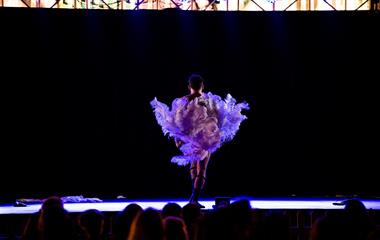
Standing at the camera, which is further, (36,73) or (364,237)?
(36,73)

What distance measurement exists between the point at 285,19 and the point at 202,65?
1.35 m

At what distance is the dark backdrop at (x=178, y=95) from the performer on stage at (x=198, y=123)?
1837 millimetres

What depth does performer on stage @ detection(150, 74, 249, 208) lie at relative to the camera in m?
7.98

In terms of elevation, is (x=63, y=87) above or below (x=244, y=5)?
below

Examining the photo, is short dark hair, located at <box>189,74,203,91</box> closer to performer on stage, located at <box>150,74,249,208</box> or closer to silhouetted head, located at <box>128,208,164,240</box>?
performer on stage, located at <box>150,74,249,208</box>

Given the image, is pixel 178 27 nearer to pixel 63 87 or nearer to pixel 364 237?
pixel 63 87

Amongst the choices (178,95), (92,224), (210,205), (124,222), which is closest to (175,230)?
(124,222)

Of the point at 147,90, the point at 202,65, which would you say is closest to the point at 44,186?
the point at 147,90

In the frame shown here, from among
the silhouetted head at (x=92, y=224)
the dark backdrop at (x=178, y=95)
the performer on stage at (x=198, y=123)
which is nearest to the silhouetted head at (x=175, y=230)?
the silhouetted head at (x=92, y=224)

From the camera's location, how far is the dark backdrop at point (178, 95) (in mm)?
9797

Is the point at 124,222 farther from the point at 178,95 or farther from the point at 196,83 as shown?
the point at 178,95

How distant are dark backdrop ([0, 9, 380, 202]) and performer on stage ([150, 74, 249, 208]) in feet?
6.03

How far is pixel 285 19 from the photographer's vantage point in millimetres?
9836

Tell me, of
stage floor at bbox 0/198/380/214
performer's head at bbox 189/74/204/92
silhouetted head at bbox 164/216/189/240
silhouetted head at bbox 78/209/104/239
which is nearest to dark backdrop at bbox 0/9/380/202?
stage floor at bbox 0/198/380/214
